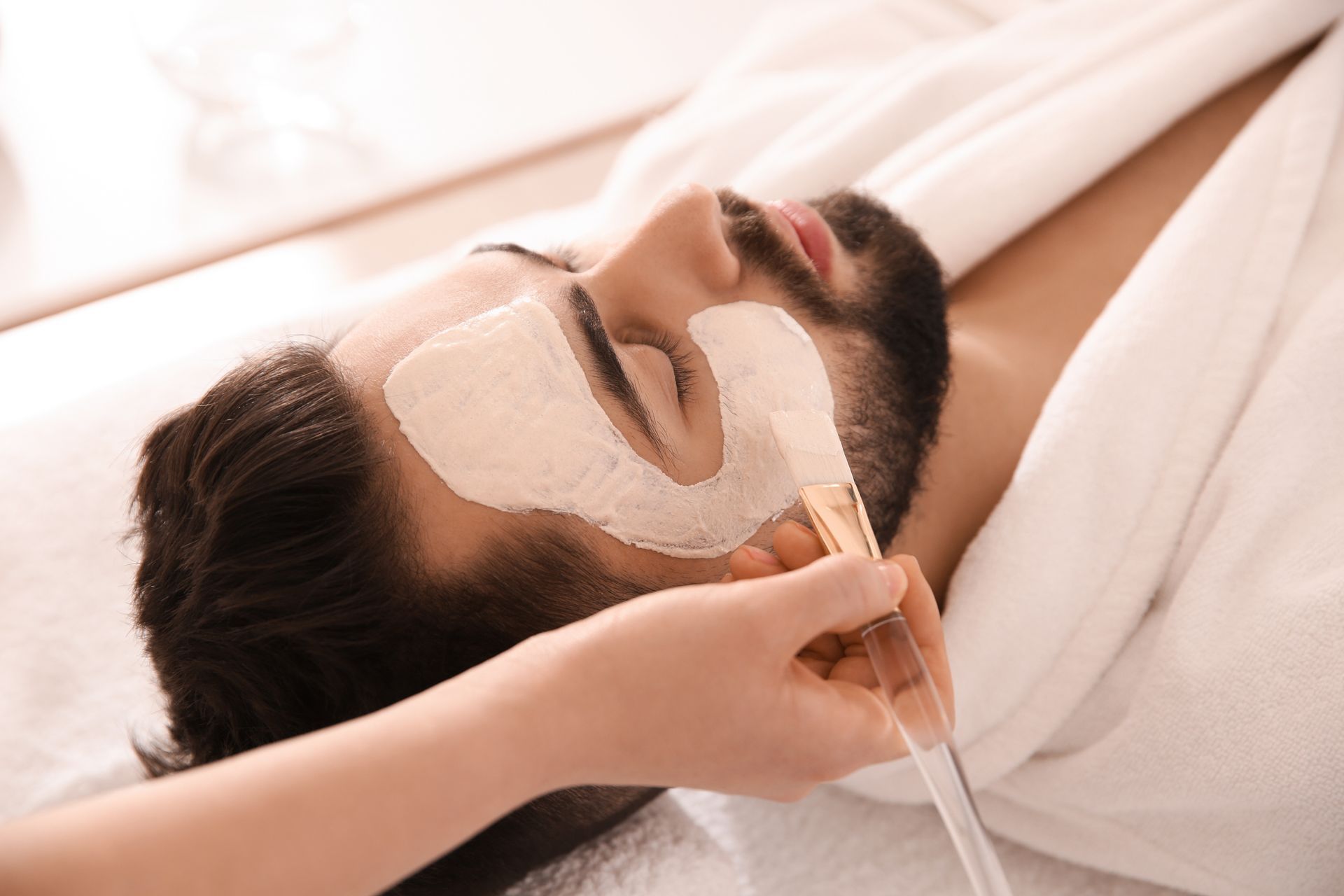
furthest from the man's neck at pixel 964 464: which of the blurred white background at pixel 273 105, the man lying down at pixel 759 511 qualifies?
the blurred white background at pixel 273 105

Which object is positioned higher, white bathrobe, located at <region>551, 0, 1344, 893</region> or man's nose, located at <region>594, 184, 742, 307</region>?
man's nose, located at <region>594, 184, 742, 307</region>

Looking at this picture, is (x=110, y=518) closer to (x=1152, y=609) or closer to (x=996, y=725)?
(x=996, y=725)

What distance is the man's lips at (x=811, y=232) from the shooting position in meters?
0.96

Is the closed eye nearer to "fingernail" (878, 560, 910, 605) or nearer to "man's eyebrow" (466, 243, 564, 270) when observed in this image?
"man's eyebrow" (466, 243, 564, 270)

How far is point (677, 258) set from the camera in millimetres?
862

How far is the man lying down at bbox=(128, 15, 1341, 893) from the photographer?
759mm

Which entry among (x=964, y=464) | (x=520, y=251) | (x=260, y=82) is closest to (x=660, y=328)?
(x=520, y=251)

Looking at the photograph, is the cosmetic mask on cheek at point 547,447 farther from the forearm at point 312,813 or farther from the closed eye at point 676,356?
the forearm at point 312,813

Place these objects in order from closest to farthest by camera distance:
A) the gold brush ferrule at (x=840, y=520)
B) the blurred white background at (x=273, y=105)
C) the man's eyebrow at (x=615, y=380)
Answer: the gold brush ferrule at (x=840, y=520) → the man's eyebrow at (x=615, y=380) → the blurred white background at (x=273, y=105)

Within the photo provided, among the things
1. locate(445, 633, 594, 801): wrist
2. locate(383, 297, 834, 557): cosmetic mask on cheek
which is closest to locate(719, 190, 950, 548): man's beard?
locate(383, 297, 834, 557): cosmetic mask on cheek

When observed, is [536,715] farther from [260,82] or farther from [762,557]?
[260,82]

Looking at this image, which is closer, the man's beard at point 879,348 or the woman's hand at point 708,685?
the woman's hand at point 708,685

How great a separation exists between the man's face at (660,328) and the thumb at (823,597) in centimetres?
22

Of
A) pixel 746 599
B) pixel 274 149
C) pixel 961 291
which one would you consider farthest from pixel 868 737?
pixel 274 149
